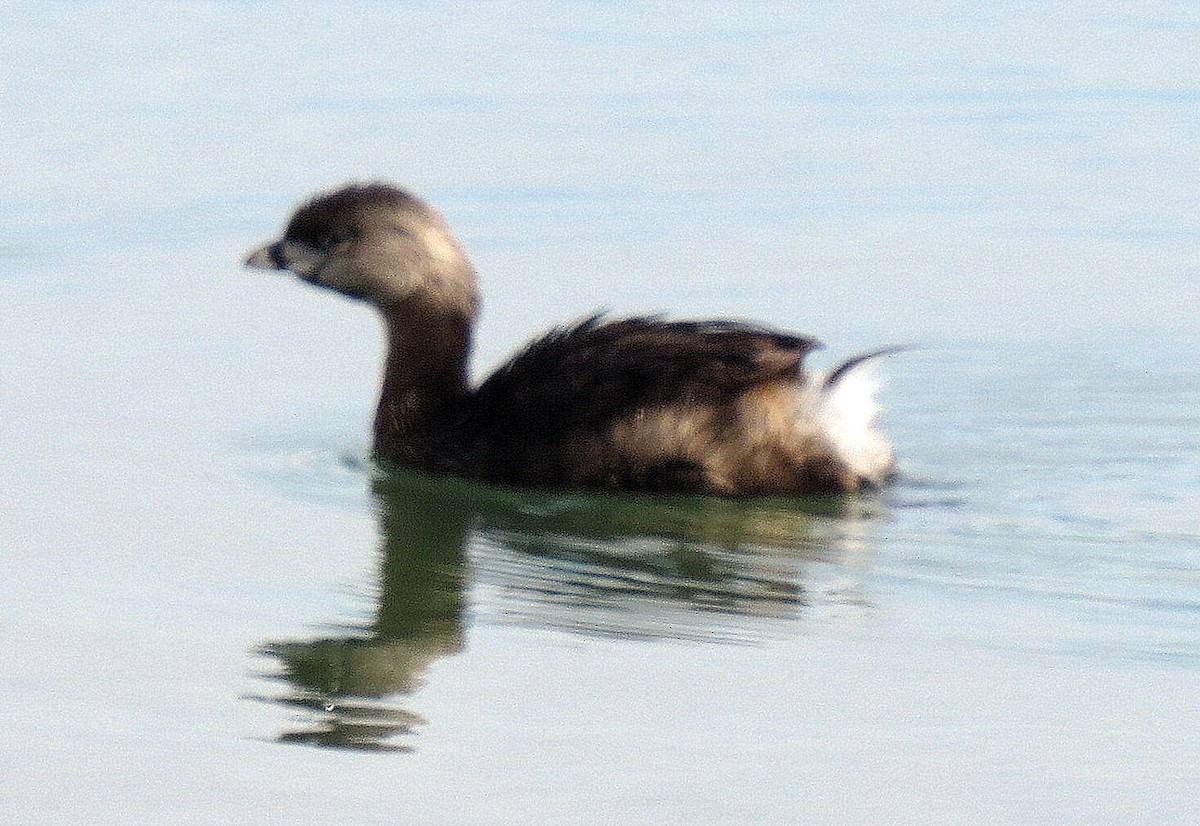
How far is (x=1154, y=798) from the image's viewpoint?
5.98 meters

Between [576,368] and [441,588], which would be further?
[576,368]

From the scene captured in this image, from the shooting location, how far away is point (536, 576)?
7.80 m

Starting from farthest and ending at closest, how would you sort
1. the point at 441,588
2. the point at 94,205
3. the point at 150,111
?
1. the point at 150,111
2. the point at 94,205
3. the point at 441,588

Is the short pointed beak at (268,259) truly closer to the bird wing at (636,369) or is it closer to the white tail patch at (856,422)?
the bird wing at (636,369)

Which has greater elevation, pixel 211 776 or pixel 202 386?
pixel 202 386

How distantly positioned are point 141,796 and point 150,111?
30.5 ft

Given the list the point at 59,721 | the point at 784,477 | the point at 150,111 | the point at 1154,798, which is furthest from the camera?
the point at 150,111

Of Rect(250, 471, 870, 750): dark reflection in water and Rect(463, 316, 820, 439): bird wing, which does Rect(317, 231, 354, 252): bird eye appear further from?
Rect(463, 316, 820, 439): bird wing

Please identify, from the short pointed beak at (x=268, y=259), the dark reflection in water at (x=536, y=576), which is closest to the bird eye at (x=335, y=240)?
the short pointed beak at (x=268, y=259)

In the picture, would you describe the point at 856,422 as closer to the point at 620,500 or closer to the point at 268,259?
the point at 620,500

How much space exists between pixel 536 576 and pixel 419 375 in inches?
67.0

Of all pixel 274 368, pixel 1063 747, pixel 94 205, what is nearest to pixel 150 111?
pixel 94 205

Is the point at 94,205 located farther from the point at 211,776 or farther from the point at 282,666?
the point at 211,776

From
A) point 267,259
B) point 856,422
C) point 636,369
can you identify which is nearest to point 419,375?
point 267,259
